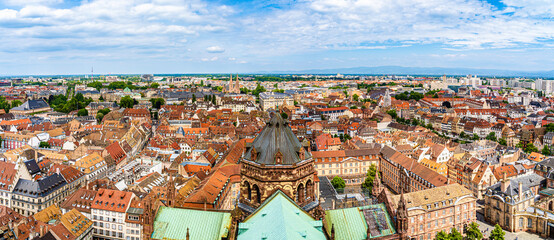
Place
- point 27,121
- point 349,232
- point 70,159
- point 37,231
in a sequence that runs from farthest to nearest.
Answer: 1. point 27,121
2. point 70,159
3. point 37,231
4. point 349,232

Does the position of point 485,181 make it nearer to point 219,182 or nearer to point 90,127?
point 219,182

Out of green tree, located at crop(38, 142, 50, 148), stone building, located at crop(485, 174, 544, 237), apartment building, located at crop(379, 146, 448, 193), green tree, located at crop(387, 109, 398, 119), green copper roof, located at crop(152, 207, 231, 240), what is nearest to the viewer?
green copper roof, located at crop(152, 207, 231, 240)

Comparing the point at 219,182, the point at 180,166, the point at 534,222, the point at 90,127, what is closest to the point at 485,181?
the point at 534,222

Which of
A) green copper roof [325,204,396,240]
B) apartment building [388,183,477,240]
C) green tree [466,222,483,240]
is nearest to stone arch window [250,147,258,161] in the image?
green copper roof [325,204,396,240]

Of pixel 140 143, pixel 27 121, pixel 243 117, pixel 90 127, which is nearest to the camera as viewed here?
pixel 140 143

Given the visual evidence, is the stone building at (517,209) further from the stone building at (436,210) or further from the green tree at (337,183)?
the green tree at (337,183)

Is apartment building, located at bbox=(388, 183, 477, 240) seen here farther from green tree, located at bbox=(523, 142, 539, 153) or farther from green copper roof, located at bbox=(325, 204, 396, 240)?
green tree, located at bbox=(523, 142, 539, 153)

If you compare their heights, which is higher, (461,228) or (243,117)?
(243,117)
